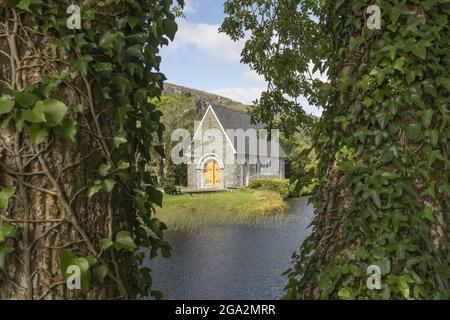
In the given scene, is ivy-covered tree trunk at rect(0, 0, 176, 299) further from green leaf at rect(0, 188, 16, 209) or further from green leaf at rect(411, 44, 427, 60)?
green leaf at rect(411, 44, 427, 60)

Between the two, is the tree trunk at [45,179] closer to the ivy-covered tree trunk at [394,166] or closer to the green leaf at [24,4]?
the green leaf at [24,4]

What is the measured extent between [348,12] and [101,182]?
2.17 meters

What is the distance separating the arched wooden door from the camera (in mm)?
30234

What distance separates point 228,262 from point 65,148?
1023cm

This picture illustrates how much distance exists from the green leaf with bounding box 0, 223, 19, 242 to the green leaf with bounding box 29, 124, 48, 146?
367 millimetres

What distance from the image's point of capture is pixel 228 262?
1144 cm

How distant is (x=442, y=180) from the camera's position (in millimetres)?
2549

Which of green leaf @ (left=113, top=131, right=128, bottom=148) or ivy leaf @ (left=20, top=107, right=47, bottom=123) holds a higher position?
ivy leaf @ (left=20, top=107, right=47, bottom=123)

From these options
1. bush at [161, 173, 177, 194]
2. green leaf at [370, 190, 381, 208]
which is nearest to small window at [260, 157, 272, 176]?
bush at [161, 173, 177, 194]

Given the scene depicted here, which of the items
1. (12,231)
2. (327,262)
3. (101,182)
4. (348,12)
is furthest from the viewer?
(348,12)

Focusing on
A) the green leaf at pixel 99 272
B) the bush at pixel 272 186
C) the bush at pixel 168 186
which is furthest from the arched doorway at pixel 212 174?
the green leaf at pixel 99 272

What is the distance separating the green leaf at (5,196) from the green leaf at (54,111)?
32cm
